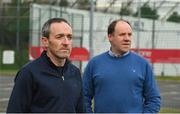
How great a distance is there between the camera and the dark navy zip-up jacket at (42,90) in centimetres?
359

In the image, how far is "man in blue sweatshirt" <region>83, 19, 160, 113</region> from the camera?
15.6 ft

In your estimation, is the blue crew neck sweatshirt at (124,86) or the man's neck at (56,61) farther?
the blue crew neck sweatshirt at (124,86)

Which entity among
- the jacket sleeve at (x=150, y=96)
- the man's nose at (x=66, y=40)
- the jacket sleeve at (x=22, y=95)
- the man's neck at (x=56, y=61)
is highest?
the man's nose at (x=66, y=40)

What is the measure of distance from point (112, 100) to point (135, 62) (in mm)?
383

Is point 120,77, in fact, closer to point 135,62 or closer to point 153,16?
point 135,62

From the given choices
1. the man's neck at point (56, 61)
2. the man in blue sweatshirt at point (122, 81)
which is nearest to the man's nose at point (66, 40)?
the man's neck at point (56, 61)

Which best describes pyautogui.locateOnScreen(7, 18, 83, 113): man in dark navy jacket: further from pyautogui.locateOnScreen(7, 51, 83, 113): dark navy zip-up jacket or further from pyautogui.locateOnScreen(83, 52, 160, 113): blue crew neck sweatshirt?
pyautogui.locateOnScreen(83, 52, 160, 113): blue crew neck sweatshirt

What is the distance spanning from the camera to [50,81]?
3652 millimetres

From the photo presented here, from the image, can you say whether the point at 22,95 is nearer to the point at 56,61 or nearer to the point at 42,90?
the point at 42,90

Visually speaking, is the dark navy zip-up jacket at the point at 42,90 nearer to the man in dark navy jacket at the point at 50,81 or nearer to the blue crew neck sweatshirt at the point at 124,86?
the man in dark navy jacket at the point at 50,81

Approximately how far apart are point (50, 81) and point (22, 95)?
0.21m

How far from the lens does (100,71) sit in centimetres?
487

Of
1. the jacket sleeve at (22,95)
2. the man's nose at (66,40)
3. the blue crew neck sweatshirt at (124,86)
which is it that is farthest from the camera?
the blue crew neck sweatshirt at (124,86)

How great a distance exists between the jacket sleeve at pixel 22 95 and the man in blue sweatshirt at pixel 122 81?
1.28 m
